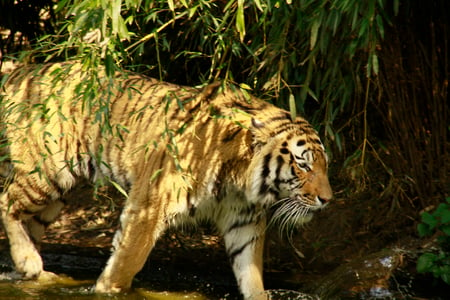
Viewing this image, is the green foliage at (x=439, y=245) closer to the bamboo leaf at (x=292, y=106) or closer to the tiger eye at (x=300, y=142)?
the tiger eye at (x=300, y=142)

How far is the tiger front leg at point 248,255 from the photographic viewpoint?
401cm

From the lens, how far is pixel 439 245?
3912 mm

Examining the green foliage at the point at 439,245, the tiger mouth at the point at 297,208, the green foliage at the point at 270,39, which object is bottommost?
the green foliage at the point at 439,245

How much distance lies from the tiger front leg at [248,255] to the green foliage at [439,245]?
0.78 meters

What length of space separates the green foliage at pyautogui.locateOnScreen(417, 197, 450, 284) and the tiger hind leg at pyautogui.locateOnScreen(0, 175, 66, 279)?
194 cm

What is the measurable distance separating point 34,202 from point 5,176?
1.25 ft

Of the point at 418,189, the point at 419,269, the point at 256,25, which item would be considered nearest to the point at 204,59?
the point at 256,25

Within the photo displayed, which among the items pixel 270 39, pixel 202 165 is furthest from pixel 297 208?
pixel 270 39

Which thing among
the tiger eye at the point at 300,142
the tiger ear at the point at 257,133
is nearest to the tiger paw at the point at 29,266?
the tiger ear at the point at 257,133

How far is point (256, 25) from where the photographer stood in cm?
391

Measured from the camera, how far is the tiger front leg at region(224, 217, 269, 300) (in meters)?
4.01

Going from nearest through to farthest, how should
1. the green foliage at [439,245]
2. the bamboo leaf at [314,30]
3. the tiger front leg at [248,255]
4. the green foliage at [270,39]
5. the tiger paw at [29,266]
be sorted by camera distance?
the green foliage at [270,39], the bamboo leaf at [314,30], the green foliage at [439,245], the tiger front leg at [248,255], the tiger paw at [29,266]

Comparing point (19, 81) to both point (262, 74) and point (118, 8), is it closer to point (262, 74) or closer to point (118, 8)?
point (262, 74)

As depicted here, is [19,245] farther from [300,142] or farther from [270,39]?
[270,39]
